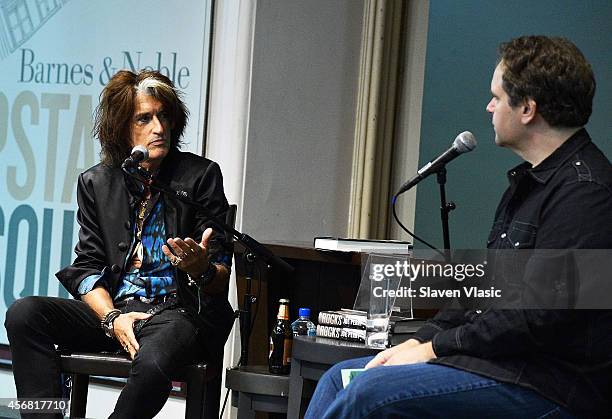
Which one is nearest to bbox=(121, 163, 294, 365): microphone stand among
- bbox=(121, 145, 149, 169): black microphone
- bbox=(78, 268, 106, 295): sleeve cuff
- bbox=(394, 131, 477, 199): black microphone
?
bbox=(121, 145, 149, 169): black microphone

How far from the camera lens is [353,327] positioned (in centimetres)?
355

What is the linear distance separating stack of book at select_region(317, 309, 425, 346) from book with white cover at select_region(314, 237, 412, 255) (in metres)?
0.36

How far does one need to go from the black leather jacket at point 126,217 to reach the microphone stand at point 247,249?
0.32 ft

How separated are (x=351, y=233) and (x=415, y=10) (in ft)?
3.90

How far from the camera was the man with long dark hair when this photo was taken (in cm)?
369

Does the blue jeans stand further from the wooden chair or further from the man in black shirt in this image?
the wooden chair

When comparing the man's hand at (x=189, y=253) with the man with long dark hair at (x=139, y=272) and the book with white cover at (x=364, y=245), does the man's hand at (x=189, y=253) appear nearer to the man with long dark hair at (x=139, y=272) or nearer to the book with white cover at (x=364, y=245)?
the man with long dark hair at (x=139, y=272)

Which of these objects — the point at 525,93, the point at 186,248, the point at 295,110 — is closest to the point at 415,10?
the point at 295,110

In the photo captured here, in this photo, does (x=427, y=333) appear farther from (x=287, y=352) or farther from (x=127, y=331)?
(x=127, y=331)

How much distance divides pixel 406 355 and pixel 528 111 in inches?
28.3

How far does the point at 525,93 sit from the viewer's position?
2.87m

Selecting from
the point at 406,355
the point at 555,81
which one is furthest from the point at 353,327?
the point at 555,81

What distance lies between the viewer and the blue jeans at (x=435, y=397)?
269 cm

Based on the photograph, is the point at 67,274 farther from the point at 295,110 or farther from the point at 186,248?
the point at 295,110
